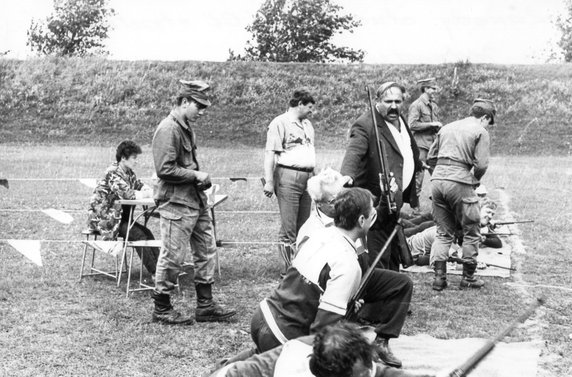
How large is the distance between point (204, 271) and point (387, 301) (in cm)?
178

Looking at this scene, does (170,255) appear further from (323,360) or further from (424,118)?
(424,118)

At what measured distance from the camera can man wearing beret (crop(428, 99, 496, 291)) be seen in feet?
24.6

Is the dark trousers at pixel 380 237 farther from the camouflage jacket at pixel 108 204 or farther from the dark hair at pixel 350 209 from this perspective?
the camouflage jacket at pixel 108 204

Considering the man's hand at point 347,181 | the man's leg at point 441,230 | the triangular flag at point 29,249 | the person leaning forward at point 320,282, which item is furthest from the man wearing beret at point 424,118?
the person leaning forward at point 320,282

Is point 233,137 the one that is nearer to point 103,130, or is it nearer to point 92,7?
point 103,130

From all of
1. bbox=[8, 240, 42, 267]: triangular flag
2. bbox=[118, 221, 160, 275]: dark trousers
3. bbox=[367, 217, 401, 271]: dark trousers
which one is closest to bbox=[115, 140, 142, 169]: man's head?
bbox=[118, 221, 160, 275]: dark trousers

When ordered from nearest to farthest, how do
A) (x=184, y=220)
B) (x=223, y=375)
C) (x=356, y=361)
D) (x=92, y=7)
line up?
1. (x=356, y=361)
2. (x=223, y=375)
3. (x=184, y=220)
4. (x=92, y=7)

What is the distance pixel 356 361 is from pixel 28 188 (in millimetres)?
12055

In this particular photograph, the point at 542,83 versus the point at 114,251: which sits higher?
the point at 542,83

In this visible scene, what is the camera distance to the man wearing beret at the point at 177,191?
20.0 ft

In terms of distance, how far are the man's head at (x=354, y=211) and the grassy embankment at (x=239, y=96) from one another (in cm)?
1926

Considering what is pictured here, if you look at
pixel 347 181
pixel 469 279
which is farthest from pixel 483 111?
pixel 347 181

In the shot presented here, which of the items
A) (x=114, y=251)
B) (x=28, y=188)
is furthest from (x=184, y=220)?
(x=28, y=188)

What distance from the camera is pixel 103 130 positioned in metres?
26.0
